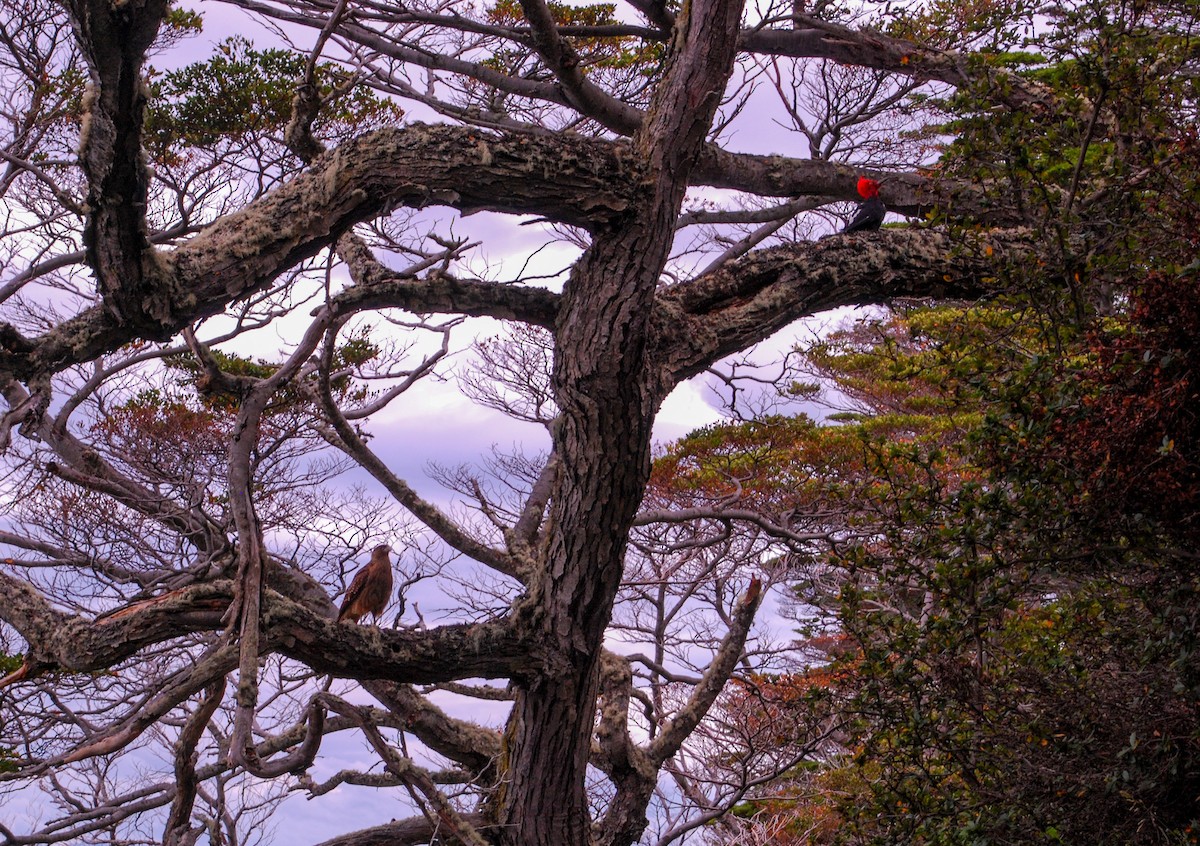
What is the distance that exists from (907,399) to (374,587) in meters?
8.29

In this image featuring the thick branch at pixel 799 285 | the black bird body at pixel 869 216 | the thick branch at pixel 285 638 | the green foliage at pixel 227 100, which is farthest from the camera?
the green foliage at pixel 227 100

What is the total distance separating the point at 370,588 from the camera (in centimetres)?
402

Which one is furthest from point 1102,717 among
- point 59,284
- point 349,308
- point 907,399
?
point 907,399

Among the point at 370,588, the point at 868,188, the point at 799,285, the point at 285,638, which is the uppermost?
the point at 868,188

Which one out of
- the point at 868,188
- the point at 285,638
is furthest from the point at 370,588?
A: the point at 868,188

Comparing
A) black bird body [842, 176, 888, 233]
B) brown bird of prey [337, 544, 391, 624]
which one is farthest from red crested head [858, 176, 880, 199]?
brown bird of prey [337, 544, 391, 624]

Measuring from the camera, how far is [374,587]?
4020 mm

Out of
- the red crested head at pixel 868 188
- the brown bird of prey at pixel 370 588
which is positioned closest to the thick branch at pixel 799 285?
the red crested head at pixel 868 188

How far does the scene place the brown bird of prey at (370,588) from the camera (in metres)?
3.96

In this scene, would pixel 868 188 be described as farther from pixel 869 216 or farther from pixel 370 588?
pixel 370 588

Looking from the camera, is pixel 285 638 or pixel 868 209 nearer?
pixel 285 638

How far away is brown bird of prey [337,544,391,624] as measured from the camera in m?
3.96

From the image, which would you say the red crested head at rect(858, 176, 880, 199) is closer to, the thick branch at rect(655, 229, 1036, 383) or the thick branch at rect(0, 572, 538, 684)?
the thick branch at rect(655, 229, 1036, 383)

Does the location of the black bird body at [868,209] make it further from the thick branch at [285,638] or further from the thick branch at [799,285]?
the thick branch at [285,638]
